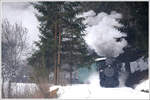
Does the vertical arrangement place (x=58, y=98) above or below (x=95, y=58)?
below

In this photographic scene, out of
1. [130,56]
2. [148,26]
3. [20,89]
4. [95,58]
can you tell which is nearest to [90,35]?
[95,58]

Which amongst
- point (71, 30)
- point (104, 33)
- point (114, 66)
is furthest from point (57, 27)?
point (114, 66)

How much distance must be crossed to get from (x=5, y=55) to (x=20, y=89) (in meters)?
0.51

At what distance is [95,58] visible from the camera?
289 centimetres

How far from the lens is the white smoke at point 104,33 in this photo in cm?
287

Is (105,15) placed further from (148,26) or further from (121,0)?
(148,26)

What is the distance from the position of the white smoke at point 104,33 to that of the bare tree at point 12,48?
0.88 metres

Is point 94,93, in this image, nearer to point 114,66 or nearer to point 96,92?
point 96,92

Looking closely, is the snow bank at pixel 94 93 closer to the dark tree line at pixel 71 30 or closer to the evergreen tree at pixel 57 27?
the dark tree line at pixel 71 30

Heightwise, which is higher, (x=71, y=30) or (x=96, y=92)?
(x=71, y=30)

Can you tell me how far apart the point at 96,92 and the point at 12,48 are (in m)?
1.27

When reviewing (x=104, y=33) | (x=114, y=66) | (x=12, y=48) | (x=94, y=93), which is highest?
(x=104, y=33)

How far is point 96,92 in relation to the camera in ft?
9.43

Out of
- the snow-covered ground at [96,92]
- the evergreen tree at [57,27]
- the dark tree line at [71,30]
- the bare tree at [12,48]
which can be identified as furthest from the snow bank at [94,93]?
the bare tree at [12,48]
